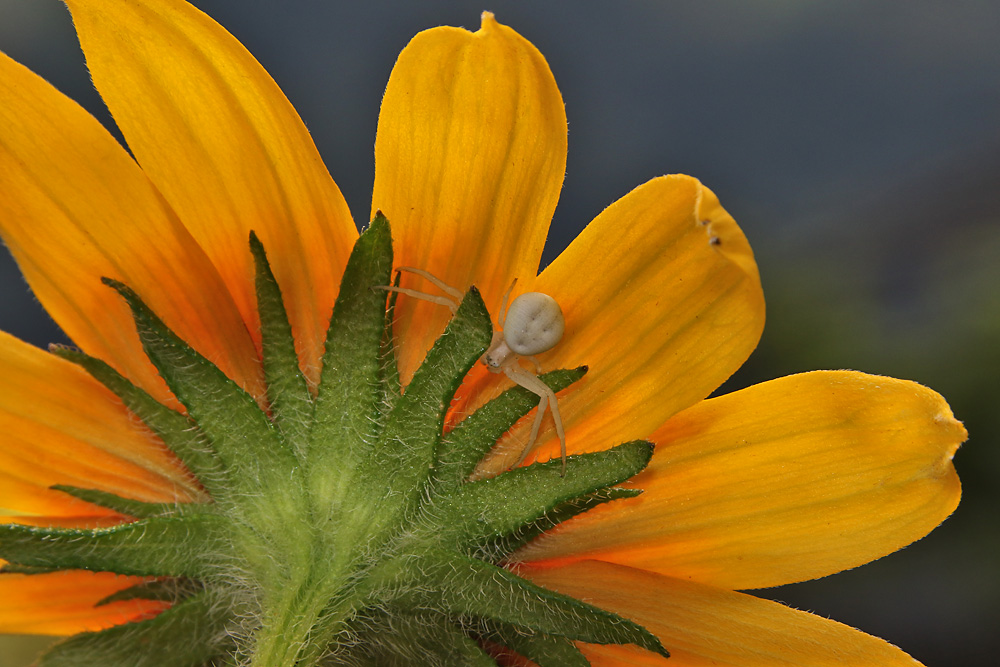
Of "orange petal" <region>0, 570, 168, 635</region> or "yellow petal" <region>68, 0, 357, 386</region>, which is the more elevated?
"yellow petal" <region>68, 0, 357, 386</region>

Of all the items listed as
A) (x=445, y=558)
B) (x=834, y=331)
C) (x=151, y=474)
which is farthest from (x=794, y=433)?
(x=834, y=331)

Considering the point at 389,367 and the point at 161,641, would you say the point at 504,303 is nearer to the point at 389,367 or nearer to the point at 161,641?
the point at 389,367

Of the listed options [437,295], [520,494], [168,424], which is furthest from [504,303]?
[168,424]

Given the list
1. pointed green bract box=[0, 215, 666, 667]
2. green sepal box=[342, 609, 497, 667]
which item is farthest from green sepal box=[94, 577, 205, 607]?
green sepal box=[342, 609, 497, 667]

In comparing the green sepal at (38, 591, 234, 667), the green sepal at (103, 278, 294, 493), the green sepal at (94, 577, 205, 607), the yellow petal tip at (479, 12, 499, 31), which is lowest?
the green sepal at (38, 591, 234, 667)

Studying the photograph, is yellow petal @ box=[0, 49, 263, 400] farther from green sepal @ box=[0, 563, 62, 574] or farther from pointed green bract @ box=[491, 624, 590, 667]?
pointed green bract @ box=[491, 624, 590, 667]

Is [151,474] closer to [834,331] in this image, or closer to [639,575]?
[639,575]

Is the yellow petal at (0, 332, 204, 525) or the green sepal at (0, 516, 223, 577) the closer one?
the green sepal at (0, 516, 223, 577)
